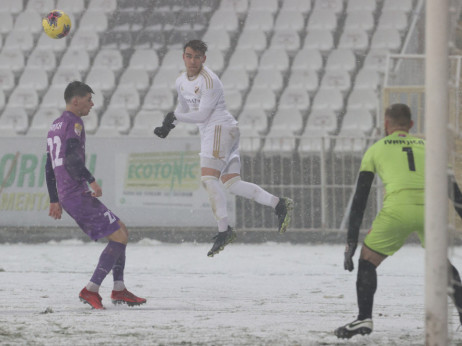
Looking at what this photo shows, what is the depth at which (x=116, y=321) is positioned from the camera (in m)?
6.25

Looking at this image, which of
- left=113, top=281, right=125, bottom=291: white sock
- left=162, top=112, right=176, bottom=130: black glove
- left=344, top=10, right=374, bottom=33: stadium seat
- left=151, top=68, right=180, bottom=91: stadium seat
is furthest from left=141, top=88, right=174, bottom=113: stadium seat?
left=113, top=281, right=125, bottom=291: white sock

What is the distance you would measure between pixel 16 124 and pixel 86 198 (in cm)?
1141

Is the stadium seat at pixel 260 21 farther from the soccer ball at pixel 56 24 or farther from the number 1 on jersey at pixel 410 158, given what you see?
the number 1 on jersey at pixel 410 158

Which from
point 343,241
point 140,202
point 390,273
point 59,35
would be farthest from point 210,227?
point 59,35

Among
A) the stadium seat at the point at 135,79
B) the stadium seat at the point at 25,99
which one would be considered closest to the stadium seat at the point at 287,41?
the stadium seat at the point at 135,79

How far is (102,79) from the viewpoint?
19.2 metres

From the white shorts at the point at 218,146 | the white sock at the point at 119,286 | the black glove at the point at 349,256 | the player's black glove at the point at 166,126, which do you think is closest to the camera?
the black glove at the point at 349,256

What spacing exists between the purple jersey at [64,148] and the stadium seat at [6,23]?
1487cm

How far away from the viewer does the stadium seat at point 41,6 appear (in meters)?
21.5

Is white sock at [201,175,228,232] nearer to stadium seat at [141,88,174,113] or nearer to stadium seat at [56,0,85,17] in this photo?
stadium seat at [141,88,174,113]

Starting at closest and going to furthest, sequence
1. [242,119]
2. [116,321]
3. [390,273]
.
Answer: [116,321], [390,273], [242,119]

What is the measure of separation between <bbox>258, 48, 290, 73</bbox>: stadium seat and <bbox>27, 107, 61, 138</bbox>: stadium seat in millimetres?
4343

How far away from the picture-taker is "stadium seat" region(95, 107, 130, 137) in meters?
17.4

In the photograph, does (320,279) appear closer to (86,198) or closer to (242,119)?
(86,198)
